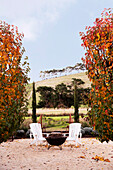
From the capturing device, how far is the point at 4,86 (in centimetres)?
429

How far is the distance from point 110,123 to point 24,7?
14.2ft

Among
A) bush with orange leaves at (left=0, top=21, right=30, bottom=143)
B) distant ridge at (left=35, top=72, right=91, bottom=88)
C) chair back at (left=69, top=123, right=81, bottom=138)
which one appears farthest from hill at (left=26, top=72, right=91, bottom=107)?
bush with orange leaves at (left=0, top=21, right=30, bottom=143)

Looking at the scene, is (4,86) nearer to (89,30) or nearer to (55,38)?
(89,30)

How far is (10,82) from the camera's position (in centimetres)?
447

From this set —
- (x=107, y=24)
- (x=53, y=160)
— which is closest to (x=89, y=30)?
(x=107, y=24)

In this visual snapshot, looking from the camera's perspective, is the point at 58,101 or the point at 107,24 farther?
the point at 58,101

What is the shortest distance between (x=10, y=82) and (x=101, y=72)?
5.88ft

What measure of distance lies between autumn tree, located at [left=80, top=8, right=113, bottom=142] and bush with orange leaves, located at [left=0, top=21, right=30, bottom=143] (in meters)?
1.46

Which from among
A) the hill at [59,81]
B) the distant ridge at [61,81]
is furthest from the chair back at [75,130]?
the distant ridge at [61,81]

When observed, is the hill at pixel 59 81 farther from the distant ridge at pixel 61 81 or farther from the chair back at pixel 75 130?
the chair back at pixel 75 130

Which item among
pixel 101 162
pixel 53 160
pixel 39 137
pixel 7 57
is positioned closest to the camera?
pixel 7 57

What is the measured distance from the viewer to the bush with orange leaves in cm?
429

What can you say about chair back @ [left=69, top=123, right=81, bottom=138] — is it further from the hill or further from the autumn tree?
the hill

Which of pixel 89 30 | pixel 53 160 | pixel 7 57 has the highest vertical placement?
pixel 89 30
